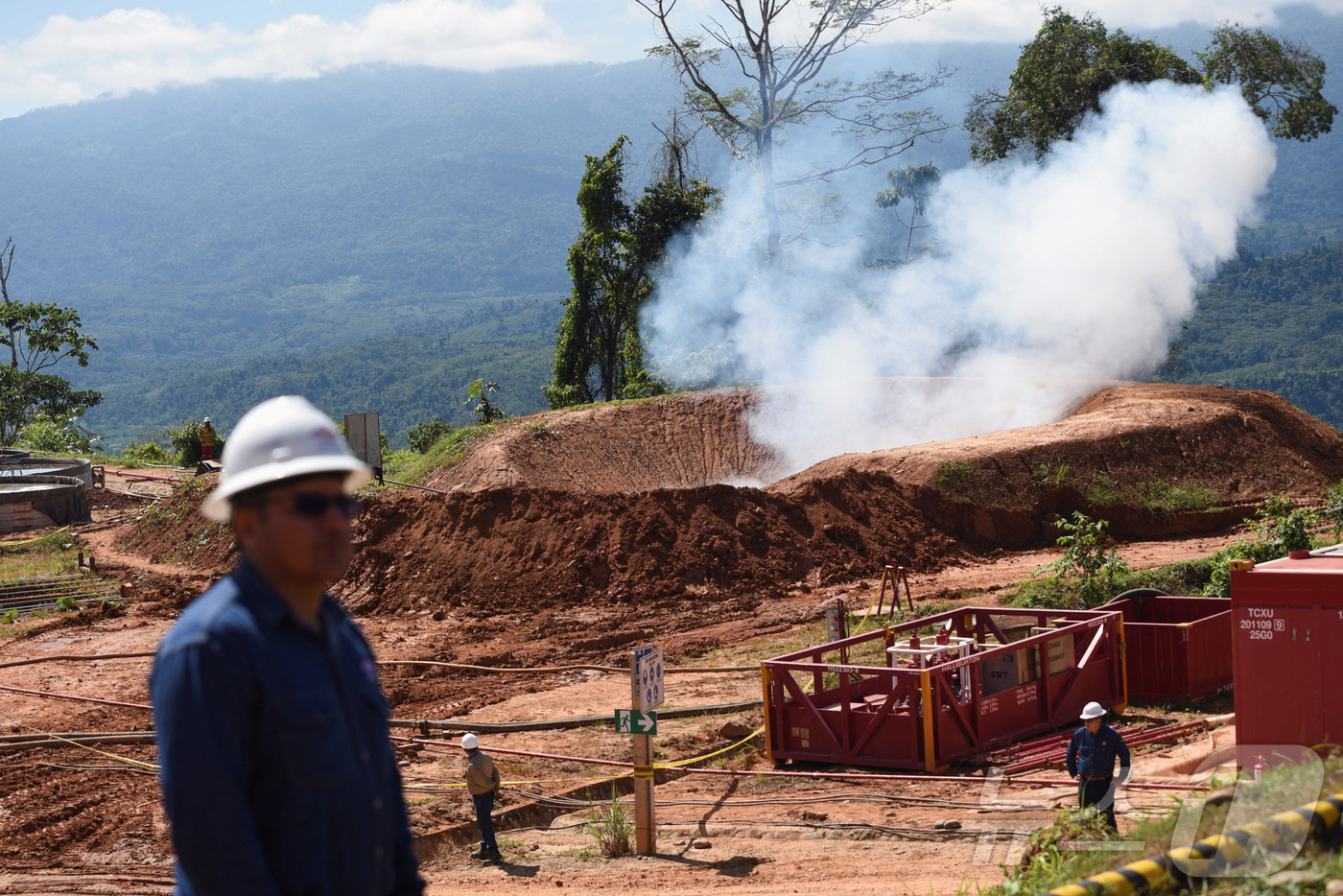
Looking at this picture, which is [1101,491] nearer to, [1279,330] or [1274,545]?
[1274,545]

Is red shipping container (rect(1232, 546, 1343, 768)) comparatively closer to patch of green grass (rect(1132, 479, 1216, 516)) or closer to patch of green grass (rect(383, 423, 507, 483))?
patch of green grass (rect(1132, 479, 1216, 516))

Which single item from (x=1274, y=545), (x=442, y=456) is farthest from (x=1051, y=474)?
(x=442, y=456)

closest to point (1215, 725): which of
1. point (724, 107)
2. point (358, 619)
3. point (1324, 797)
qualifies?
point (1324, 797)

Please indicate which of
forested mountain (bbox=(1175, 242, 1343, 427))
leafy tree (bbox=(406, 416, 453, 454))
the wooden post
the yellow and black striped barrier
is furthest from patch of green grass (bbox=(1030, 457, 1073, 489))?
forested mountain (bbox=(1175, 242, 1343, 427))

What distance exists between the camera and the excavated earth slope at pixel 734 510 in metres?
21.3

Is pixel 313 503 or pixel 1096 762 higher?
pixel 313 503

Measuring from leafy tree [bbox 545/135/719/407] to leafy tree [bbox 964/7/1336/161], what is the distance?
39.1 ft

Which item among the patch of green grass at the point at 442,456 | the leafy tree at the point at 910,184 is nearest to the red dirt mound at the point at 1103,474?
the patch of green grass at the point at 442,456

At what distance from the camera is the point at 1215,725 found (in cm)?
1234

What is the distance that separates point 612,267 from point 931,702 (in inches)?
1404

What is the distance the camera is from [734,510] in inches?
894

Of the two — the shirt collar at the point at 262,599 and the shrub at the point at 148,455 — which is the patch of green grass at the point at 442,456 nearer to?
the shrub at the point at 148,455

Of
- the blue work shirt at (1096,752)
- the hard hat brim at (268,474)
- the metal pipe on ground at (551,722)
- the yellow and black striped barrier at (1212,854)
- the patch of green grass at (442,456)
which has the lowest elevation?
the metal pipe on ground at (551,722)

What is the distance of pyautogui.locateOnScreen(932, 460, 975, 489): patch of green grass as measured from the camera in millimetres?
25047
